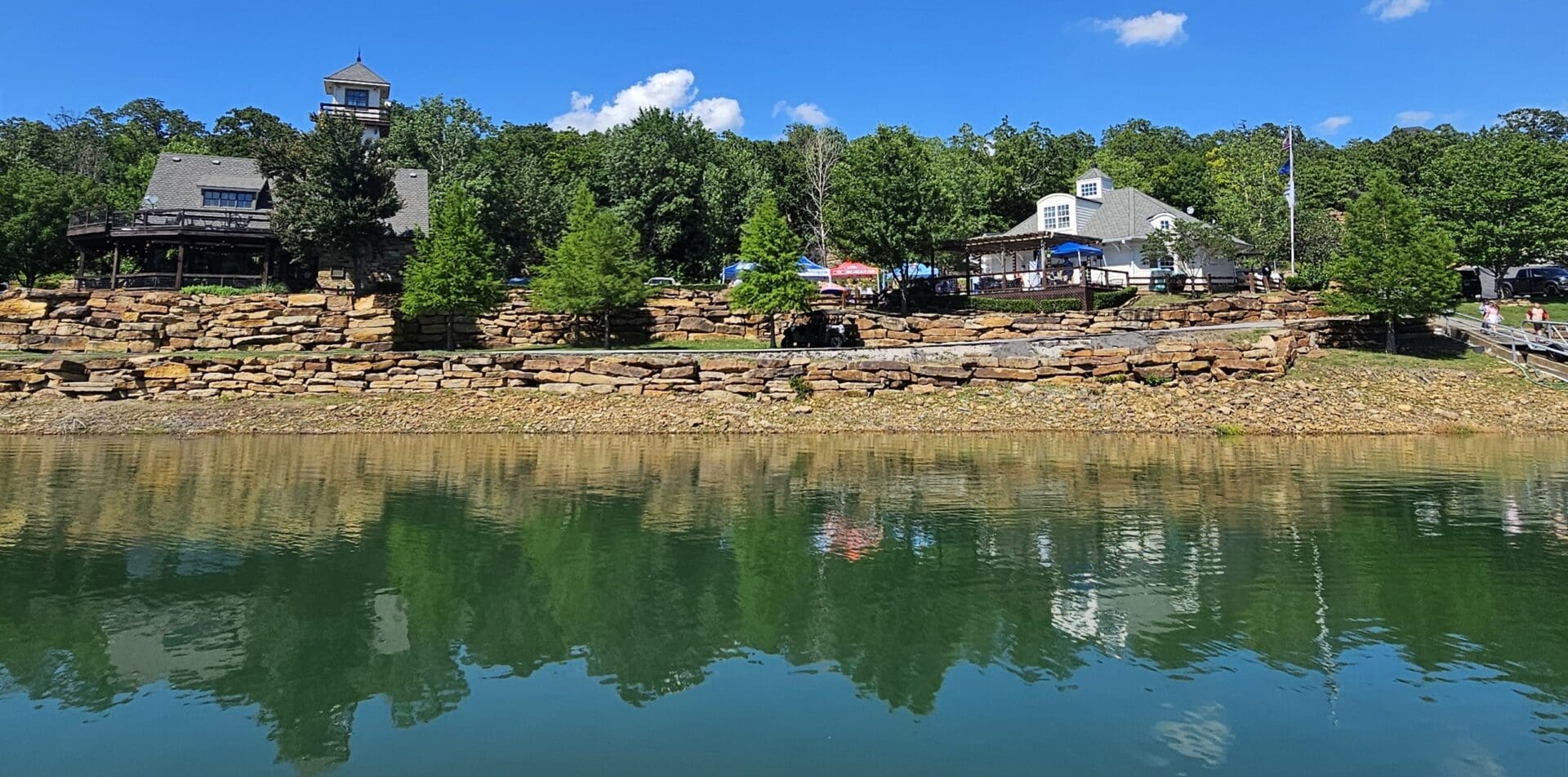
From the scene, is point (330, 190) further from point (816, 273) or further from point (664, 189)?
point (816, 273)

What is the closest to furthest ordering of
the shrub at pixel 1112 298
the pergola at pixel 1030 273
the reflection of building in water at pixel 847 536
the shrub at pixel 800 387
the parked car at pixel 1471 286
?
1. the reflection of building in water at pixel 847 536
2. the shrub at pixel 800 387
3. the shrub at pixel 1112 298
4. the pergola at pixel 1030 273
5. the parked car at pixel 1471 286

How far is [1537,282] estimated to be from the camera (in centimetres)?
4434

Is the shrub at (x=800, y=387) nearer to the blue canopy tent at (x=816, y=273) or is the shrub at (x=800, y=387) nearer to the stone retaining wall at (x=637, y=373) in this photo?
the stone retaining wall at (x=637, y=373)

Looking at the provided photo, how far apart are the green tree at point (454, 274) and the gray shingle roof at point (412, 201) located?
1101 centimetres

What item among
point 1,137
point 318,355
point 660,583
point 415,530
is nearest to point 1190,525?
point 660,583

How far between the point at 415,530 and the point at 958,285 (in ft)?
120

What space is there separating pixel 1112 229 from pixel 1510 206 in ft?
60.0

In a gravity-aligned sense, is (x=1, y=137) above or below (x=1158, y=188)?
above

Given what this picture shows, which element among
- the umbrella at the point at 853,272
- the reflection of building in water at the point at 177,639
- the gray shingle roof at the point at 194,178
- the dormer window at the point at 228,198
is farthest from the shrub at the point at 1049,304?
the gray shingle roof at the point at 194,178

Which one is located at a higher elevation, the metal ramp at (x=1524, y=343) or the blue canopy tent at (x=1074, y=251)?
the blue canopy tent at (x=1074, y=251)

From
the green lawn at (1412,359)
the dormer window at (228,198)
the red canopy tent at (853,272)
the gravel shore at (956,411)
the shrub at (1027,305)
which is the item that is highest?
the dormer window at (228,198)

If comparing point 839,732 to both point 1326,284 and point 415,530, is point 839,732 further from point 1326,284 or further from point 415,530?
point 1326,284

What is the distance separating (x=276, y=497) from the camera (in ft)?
51.8

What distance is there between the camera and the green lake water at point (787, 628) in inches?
251
